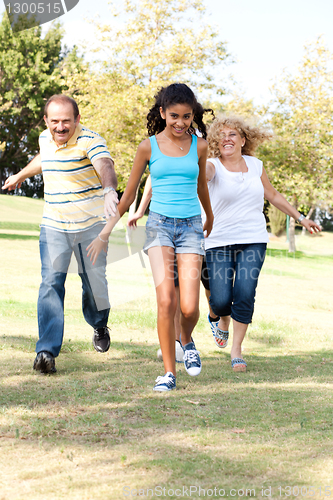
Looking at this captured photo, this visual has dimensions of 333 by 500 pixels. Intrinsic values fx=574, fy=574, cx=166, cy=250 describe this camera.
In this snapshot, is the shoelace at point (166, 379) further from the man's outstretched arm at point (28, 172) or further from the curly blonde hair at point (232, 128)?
the curly blonde hair at point (232, 128)

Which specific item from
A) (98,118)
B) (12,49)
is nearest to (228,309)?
(98,118)

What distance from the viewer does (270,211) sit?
129 feet

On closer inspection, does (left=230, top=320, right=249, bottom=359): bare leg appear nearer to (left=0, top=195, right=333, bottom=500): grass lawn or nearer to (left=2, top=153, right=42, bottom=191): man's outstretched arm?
(left=0, top=195, right=333, bottom=500): grass lawn

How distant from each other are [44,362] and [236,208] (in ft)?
7.01

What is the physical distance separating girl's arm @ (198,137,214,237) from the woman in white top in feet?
1.02

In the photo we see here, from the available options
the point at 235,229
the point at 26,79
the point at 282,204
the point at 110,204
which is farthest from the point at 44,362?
the point at 26,79

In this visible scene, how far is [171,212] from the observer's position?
14.1 feet

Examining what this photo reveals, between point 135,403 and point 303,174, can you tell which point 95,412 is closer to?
point 135,403

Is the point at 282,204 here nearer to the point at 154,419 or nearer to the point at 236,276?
the point at 236,276

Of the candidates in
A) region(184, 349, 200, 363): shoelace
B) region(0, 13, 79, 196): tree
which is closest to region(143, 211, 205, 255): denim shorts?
region(184, 349, 200, 363): shoelace

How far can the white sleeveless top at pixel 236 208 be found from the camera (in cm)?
514

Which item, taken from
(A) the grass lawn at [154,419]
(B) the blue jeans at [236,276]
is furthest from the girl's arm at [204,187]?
(A) the grass lawn at [154,419]

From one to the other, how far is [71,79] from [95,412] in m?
23.5

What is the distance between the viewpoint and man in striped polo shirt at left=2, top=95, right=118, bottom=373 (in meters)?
4.61
